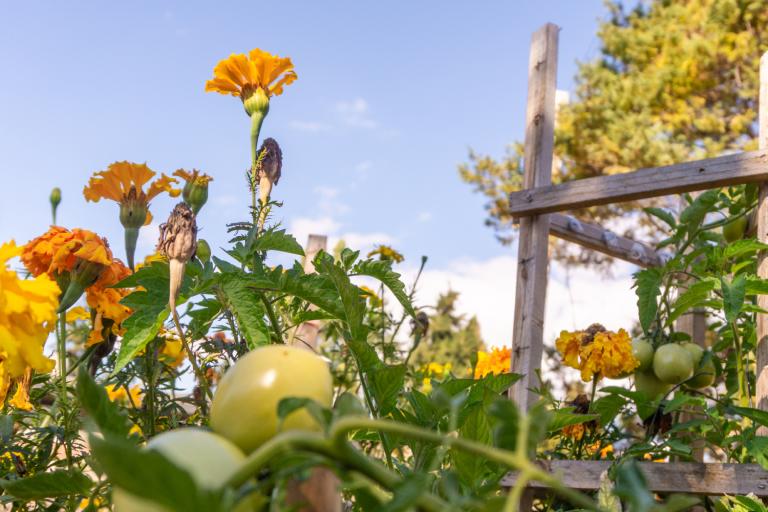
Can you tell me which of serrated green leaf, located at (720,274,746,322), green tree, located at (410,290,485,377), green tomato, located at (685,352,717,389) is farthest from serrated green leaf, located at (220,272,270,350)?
green tree, located at (410,290,485,377)

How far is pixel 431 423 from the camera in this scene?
0.57 metres

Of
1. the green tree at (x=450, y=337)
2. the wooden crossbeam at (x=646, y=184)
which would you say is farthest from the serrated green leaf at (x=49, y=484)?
the green tree at (x=450, y=337)

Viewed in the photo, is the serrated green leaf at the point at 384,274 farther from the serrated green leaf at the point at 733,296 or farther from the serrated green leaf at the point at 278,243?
the serrated green leaf at the point at 733,296

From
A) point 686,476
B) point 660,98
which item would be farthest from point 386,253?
point 660,98

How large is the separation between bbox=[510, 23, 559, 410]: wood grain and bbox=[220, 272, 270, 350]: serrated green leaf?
155cm

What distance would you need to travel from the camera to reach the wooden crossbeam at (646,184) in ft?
6.75

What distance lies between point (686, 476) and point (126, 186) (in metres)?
1.37

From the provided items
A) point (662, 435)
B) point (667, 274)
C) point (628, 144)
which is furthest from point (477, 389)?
point (628, 144)

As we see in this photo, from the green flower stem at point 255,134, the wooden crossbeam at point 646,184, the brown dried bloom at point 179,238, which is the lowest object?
the brown dried bloom at point 179,238

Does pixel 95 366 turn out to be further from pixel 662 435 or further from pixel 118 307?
pixel 662 435

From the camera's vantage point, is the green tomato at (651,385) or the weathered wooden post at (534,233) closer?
the green tomato at (651,385)

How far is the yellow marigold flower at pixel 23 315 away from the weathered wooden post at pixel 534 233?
1.78 metres

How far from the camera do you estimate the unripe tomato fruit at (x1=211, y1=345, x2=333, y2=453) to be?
0.95 ft

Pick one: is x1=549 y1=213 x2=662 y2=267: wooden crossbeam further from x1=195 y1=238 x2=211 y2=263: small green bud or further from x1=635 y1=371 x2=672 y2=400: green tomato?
→ x1=195 y1=238 x2=211 y2=263: small green bud
